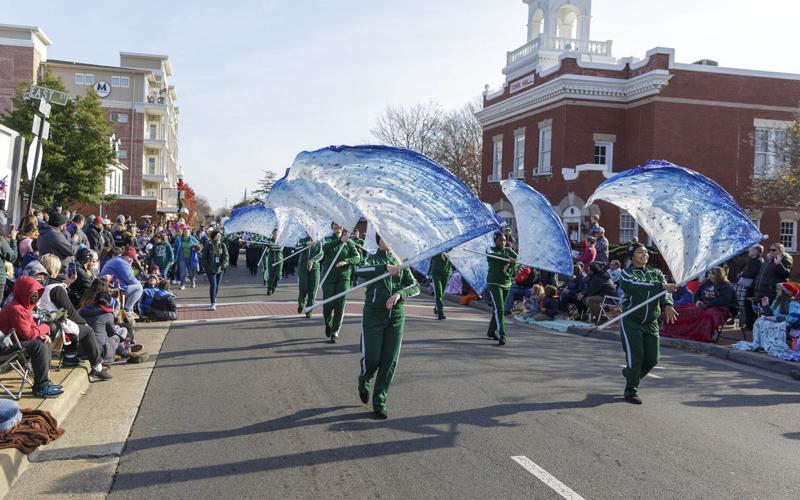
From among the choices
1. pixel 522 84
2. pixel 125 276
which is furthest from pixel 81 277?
pixel 522 84

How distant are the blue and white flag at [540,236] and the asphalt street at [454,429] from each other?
160 cm

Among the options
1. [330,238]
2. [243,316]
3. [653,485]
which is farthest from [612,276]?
[653,485]

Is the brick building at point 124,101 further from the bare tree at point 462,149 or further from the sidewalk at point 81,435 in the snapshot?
the sidewalk at point 81,435

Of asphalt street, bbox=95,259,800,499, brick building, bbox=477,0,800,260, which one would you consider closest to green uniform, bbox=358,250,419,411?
asphalt street, bbox=95,259,800,499

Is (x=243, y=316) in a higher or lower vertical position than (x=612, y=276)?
lower

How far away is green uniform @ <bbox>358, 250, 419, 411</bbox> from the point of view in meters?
7.11

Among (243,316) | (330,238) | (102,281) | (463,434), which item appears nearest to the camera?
(463,434)

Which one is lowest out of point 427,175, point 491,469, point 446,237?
point 491,469

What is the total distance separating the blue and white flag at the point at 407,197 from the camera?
690cm

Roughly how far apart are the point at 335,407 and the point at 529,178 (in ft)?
90.8

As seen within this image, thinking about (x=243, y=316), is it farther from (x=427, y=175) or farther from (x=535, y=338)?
(x=427, y=175)

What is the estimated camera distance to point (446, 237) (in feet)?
23.1

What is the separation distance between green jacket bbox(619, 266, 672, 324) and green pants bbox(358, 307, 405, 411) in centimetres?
301

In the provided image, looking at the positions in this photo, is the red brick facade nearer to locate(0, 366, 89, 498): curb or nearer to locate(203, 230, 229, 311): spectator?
locate(203, 230, 229, 311): spectator
